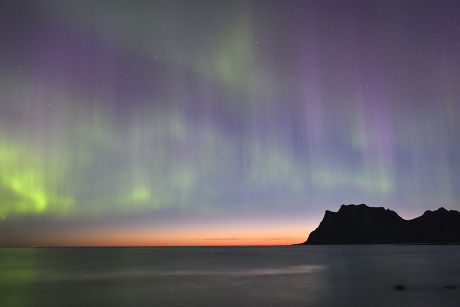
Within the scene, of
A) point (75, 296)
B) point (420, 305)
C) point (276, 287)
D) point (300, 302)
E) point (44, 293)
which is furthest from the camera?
point (276, 287)

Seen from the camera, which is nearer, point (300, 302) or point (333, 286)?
point (300, 302)

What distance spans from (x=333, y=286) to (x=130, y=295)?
85.2 feet

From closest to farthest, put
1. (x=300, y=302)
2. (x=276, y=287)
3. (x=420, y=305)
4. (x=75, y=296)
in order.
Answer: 1. (x=420, y=305)
2. (x=300, y=302)
3. (x=75, y=296)
4. (x=276, y=287)

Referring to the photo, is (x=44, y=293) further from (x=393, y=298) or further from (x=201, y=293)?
(x=393, y=298)

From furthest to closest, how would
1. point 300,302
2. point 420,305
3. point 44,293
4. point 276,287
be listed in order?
point 276,287, point 44,293, point 300,302, point 420,305

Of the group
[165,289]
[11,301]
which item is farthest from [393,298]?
[11,301]

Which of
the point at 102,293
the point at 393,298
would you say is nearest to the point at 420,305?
the point at 393,298

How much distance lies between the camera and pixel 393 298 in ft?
126

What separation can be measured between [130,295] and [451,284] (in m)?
40.1

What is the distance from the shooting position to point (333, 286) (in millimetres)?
51031

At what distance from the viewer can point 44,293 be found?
149ft

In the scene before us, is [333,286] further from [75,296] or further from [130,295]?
[75,296]

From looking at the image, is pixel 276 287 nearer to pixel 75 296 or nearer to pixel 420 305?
pixel 420 305

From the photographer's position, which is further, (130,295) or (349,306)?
(130,295)
